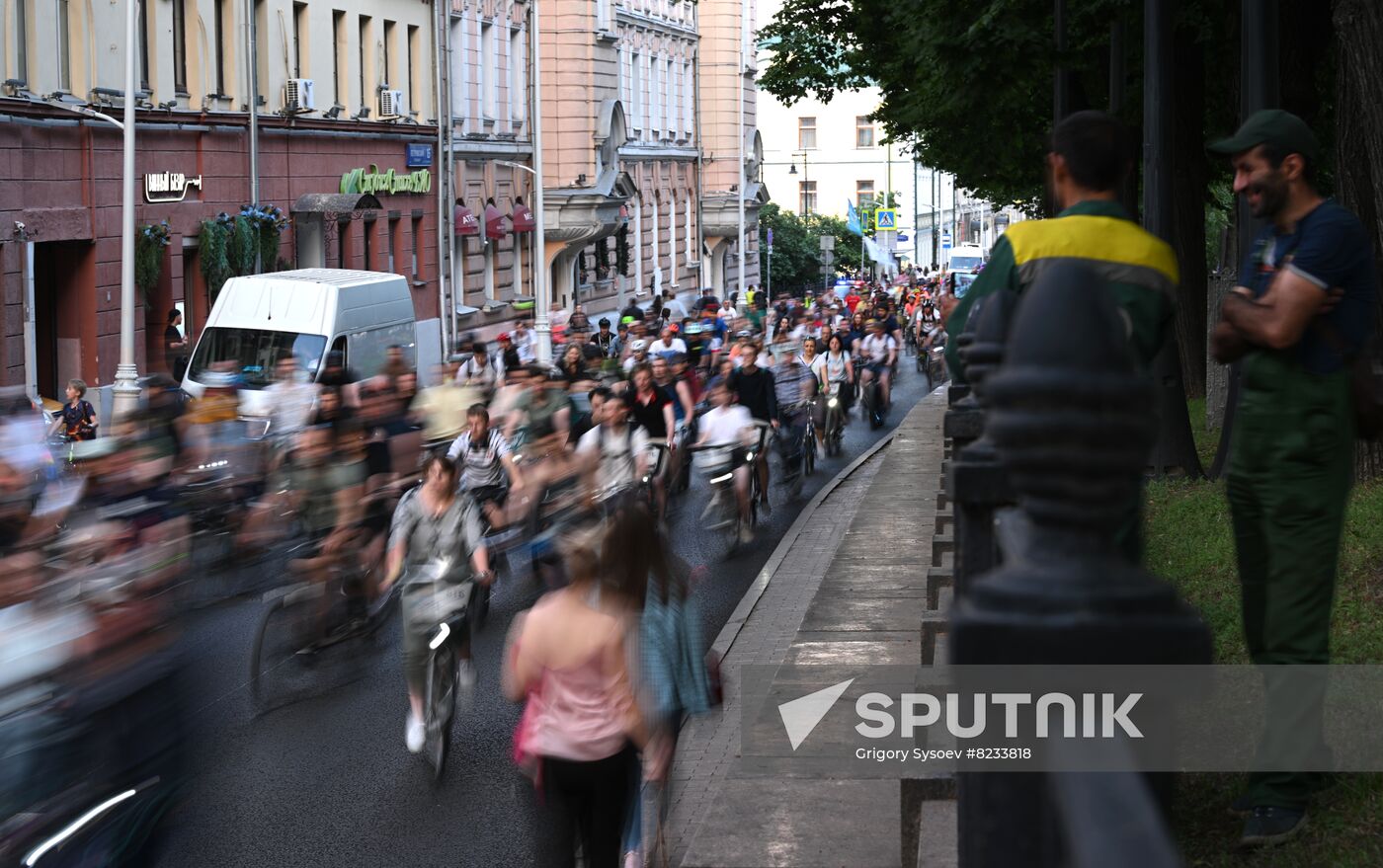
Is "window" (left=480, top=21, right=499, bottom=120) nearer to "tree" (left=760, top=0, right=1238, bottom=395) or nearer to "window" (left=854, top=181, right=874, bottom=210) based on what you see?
"tree" (left=760, top=0, right=1238, bottom=395)

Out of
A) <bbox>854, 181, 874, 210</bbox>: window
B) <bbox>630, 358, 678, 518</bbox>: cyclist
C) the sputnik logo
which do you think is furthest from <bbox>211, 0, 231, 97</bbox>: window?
<bbox>854, 181, 874, 210</bbox>: window

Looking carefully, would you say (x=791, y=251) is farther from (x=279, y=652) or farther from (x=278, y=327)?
(x=279, y=652)

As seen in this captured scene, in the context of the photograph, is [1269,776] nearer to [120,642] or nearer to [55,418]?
[120,642]

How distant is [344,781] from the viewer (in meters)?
9.62

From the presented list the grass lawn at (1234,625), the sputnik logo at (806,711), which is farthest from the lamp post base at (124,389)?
the sputnik logo at (806,711)

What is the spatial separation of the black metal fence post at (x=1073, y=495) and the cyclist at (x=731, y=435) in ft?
55.2

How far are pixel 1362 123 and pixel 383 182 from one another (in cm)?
3092

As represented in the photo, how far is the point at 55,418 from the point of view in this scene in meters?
22.7

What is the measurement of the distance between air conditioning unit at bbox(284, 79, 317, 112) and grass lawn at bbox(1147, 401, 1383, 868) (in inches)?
906

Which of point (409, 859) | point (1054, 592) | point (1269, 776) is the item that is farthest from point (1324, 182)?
point (1054, 592)

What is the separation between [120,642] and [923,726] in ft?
8.95

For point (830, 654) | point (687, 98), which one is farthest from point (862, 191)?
point (830, 654)

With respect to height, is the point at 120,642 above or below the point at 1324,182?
below

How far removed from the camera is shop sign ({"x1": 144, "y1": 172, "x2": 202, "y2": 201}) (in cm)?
3044
